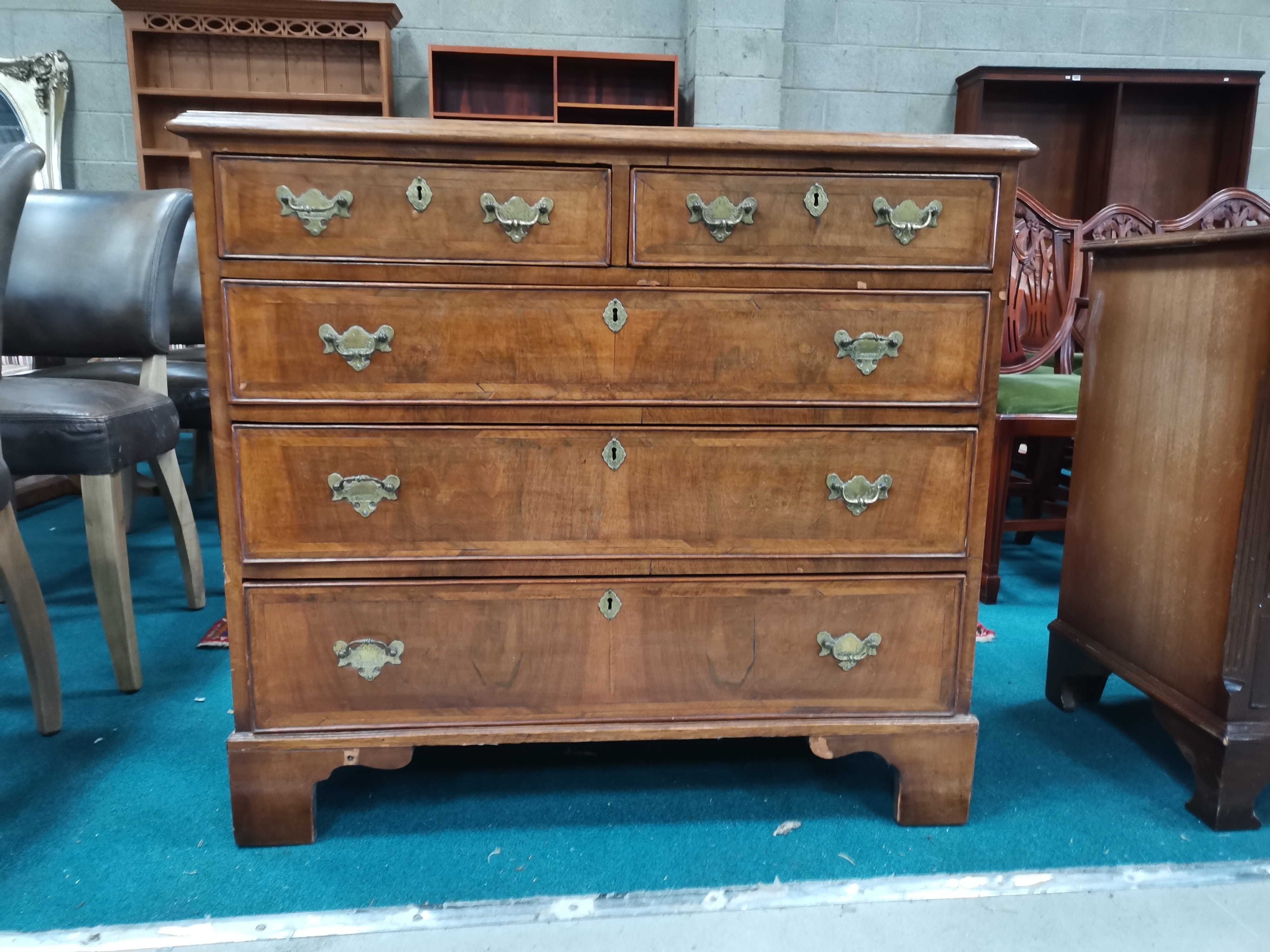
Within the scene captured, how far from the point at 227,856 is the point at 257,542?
0.47 m

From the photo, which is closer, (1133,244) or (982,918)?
(982,918)

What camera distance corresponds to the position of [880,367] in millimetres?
1218

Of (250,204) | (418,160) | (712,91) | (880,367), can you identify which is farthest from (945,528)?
(712,91)

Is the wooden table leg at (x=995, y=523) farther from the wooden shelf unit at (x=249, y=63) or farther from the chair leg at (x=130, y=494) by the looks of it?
the wooden shelf unit at (x=249, y=63)

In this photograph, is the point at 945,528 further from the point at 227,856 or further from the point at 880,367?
the point at 227,856

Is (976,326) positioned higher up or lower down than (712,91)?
lower down

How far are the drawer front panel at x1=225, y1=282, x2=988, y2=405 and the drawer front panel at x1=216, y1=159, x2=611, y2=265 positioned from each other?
5 centimetres

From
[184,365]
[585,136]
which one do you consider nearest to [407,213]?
[585,136]

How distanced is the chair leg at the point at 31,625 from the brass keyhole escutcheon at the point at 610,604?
1019mm

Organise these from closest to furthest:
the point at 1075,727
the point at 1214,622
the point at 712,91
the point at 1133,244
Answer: the point at 1214,622 → the point at 1133,244 → the point at 1075,727 → the point at 712,91

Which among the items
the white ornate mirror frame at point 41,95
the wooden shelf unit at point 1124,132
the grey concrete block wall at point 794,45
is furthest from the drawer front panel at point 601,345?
the white ornate mirror frame at point 41,95

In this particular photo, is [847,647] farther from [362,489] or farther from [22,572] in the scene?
[22,572]

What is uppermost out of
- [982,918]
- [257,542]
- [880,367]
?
[880,367]

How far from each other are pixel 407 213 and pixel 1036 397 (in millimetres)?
1892
